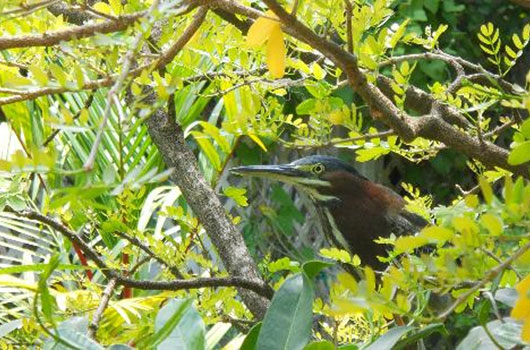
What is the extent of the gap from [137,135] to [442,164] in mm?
2163

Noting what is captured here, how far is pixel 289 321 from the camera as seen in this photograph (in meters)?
0.98

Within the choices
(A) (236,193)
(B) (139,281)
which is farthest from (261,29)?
(A) (236,193)

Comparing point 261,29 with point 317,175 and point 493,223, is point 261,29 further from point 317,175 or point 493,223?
point 317,175

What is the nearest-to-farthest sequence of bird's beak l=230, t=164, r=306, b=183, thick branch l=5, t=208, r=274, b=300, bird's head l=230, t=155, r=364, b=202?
thick branch l=5, t=208, r=274, b=300, bird's beak l=230, t=164, r=306, b=183, bird's head l=230, t=155, r=364, b=202

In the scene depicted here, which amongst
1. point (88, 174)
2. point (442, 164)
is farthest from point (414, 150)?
point (442, 164)

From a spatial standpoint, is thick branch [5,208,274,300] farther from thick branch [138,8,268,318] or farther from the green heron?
the green heron

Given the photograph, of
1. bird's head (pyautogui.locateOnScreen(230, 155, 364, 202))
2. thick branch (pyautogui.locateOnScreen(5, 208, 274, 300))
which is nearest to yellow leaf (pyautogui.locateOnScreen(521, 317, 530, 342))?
thick branch (pyautogui.locateOnScreen(5, 208, 274, 300))

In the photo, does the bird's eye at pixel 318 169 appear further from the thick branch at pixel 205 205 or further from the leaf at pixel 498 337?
the leaf at pixel 498 337

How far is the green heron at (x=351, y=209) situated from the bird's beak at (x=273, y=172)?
48mm

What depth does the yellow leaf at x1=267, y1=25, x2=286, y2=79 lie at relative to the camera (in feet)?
2.90

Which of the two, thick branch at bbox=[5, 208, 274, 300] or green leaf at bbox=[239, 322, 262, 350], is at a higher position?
thick branch at bbox=[5, 208, 274, 300]

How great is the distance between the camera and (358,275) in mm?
1771

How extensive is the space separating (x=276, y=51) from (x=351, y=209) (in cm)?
126

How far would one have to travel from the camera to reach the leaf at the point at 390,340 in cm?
89
